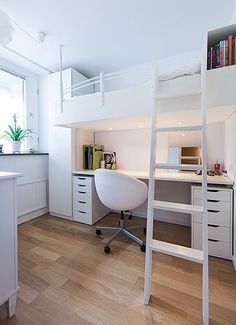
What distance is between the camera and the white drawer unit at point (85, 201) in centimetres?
246

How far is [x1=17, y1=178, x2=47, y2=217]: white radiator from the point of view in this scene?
8.24 feet

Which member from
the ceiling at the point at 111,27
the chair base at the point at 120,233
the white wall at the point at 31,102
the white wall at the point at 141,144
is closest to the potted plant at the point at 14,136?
the white wall at the point at 31,102

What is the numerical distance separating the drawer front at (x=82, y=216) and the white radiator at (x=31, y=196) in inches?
26.4

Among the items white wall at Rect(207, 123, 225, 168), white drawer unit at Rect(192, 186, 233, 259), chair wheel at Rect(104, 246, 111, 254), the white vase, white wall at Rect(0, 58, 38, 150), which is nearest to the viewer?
white drawer unit at Rect(192, 186, 233, 259)

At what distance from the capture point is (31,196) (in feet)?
8.79

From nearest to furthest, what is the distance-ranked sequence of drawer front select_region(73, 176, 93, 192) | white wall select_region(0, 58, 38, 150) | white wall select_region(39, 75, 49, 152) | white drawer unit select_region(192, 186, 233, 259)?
white drawer unit select_region(192, 186, 233, 259), drawer front select_region(73, 176, 93, 192), white wall select_region(0, 58, 38, 150), white wall select_region(39, 75, 49, 152)

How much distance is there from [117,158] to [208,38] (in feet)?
6.50

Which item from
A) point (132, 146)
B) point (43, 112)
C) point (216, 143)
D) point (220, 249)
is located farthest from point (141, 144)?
point (43, 112)

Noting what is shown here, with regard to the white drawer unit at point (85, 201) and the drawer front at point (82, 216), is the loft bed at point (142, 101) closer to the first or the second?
the white drawer unit at point (85, 201)

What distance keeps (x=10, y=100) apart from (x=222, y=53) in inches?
116

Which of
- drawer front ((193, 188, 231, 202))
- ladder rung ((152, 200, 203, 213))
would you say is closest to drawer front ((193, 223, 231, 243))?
drawer front ((193, 188, 231, 202))

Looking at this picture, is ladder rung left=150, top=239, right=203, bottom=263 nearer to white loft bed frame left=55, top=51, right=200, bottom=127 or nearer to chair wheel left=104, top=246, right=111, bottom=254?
chair wheel left=104, top=246, right=111, bottom=254

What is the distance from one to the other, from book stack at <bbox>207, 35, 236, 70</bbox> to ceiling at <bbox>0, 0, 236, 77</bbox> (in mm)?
660

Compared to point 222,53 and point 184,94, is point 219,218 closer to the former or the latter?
point 184,94
